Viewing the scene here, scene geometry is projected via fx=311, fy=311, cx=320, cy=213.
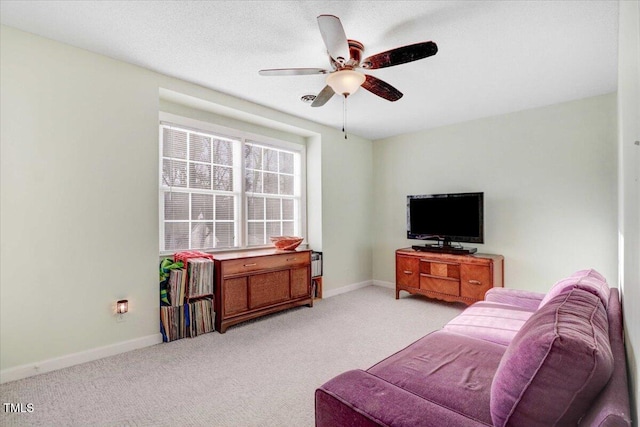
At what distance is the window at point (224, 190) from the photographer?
3.45 m

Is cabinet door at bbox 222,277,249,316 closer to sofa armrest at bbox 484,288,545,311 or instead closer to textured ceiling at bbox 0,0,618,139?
textured ceiling at bbox 0,0,618,139

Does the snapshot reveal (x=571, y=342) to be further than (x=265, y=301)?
No

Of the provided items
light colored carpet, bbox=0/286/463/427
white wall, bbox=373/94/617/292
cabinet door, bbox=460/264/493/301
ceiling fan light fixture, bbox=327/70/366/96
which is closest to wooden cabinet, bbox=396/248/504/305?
A: cabinet door, bbox=460/264/493/301

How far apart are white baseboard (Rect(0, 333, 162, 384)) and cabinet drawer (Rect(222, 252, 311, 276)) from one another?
2.93 ft

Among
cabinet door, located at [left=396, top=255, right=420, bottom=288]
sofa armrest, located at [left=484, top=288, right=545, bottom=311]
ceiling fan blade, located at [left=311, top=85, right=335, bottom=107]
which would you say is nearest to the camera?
sofa armrest, located at [left=484, top=288, right=545, bottom=311]

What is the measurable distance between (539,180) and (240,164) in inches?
147

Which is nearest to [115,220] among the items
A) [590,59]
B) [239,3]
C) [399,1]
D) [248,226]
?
[248,226]

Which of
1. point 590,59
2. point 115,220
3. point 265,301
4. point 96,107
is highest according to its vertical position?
point 590,59

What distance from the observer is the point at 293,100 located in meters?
3.65

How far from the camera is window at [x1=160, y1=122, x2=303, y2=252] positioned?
3.45 meters

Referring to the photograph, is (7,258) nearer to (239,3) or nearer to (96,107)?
(96,107)

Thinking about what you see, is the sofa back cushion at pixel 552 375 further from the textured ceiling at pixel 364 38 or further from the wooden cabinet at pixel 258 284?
the wooden cabinet at pixel 258 284

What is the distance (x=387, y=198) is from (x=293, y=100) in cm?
245

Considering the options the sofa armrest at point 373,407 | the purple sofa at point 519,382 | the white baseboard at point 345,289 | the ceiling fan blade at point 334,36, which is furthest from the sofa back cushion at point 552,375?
the white baseboard at point 345,289
